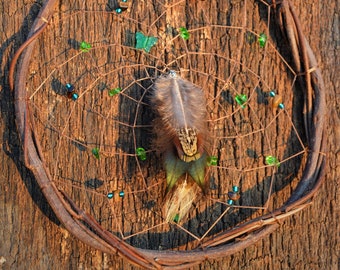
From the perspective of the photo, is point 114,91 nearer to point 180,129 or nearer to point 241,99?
point 180,129

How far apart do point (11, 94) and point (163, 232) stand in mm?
449

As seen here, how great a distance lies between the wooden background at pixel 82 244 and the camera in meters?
1.36

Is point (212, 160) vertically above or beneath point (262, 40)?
beneath

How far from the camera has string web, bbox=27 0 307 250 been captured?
1360 mm

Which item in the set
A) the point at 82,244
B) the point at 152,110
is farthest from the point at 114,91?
the point at 82,244

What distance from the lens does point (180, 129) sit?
4.25ft

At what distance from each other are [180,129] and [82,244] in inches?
13.2

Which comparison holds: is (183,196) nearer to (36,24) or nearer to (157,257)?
(157,257)

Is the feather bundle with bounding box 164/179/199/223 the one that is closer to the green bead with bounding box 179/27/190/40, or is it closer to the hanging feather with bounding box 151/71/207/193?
the hanging feather with bounding box 151/71/207/193

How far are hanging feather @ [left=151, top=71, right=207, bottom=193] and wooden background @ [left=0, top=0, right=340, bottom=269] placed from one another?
0.23m

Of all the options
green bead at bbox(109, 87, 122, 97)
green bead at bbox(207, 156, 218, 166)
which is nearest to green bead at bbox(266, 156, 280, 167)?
green bead at bbox(207, 156, 218, 166)

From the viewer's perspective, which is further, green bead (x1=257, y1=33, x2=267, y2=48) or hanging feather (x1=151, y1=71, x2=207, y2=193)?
green bead (x1=257, y1=33, x2=267, y2=48)

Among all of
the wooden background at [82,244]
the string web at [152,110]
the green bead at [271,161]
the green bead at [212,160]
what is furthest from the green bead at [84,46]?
the green bead at [271,161]

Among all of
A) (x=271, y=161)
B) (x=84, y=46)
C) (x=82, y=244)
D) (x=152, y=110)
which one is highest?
(x=84, y=46)
